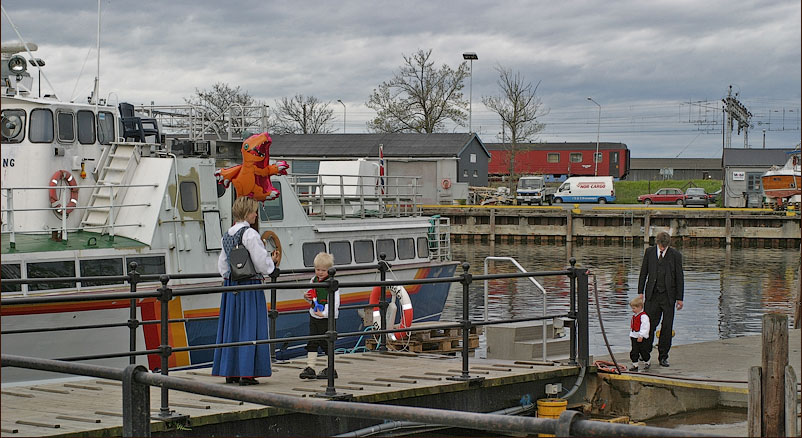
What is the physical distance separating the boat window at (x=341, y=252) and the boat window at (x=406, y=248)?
5.43ft

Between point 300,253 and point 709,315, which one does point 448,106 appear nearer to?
point 709,315

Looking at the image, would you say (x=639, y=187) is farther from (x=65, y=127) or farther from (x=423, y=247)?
(x=65, y=127)

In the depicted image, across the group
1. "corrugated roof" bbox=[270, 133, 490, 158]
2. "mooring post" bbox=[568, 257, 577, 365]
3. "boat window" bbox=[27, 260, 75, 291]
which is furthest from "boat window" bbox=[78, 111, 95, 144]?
"corrugated roof" bbox=[270, 133, 490, 158]

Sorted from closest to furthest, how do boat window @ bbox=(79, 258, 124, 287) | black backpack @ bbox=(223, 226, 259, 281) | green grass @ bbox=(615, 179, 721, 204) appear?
black backpack @ bbox=(223, 226, 259, 281), boat window @ bbox=(79, 258, 124, 287), green grass @ bbox=(615, 179, 721, 204)

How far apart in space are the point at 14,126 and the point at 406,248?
820 cm

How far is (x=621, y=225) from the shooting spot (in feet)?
177

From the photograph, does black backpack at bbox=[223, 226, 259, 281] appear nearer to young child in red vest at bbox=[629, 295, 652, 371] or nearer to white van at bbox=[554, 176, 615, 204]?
young child in red vest at bbox=[629, 295, 652, 371]

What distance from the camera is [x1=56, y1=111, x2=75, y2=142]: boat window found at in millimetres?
15602

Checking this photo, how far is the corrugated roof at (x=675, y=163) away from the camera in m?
110

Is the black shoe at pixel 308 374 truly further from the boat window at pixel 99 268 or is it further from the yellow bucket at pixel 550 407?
the boat window at pixel 99 268

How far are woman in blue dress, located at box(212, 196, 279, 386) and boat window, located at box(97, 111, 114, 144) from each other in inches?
331

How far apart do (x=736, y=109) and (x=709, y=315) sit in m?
76.9

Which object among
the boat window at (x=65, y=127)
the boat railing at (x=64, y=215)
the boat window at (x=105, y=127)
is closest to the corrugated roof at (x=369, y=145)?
the boat window at (x=105, y=127)

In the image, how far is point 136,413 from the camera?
429cm
